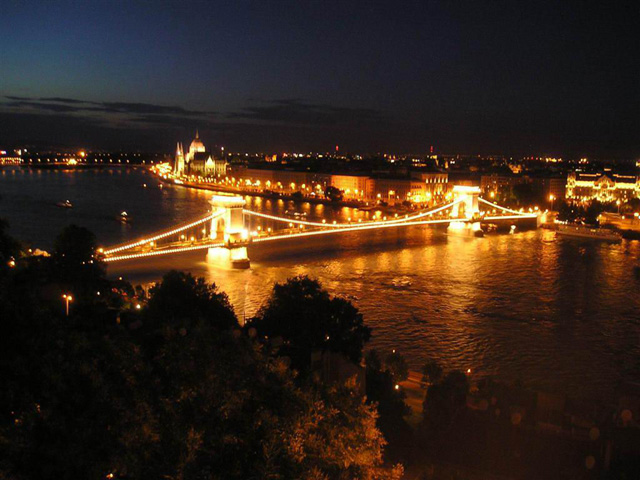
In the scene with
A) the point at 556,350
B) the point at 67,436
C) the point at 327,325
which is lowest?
the point at 556,350

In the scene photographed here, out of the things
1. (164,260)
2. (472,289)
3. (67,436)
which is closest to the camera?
(67,436)

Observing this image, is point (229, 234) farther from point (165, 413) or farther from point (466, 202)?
point (466, 202)

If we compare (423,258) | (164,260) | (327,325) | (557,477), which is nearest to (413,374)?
(327,325)

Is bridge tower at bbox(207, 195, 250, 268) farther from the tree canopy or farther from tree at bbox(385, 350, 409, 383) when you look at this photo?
the tree canopy

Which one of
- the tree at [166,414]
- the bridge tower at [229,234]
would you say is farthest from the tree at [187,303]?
the bridge tower at [229,234]

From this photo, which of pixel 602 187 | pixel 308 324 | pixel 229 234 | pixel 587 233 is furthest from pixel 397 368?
pixel 602 187

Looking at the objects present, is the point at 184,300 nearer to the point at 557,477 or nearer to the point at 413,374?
the point at 413,374
